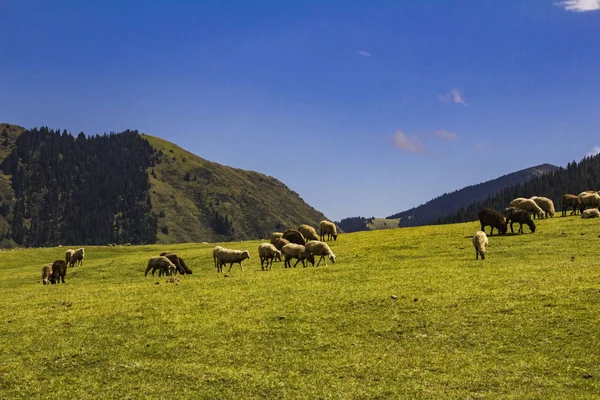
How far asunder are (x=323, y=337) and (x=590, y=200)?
51.4 meters

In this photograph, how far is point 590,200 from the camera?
55.4 metres

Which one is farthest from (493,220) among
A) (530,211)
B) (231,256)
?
(231,256)

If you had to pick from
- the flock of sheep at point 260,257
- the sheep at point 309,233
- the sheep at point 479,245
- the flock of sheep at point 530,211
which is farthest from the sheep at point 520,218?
the sheep at point 309,233

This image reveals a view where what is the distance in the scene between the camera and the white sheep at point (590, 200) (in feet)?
180

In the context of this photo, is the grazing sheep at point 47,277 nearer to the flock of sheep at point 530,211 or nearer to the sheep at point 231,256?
the sheep at point 231,256

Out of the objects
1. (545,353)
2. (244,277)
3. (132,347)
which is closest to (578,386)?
(545,353)

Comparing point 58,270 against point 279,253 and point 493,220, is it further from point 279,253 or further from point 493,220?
point 493,220

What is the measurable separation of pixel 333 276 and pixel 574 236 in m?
23.7

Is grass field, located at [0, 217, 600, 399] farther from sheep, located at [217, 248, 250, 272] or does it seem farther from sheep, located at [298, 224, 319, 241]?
sheep, located at [298, 224, 319, 241]

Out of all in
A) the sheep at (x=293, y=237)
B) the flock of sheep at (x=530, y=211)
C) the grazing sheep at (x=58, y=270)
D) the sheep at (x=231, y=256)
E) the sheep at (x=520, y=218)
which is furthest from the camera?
the sheep at (x=293, y=237)

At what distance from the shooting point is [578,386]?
12.1 meters

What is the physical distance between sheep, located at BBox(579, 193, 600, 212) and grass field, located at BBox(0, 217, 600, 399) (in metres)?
32.9

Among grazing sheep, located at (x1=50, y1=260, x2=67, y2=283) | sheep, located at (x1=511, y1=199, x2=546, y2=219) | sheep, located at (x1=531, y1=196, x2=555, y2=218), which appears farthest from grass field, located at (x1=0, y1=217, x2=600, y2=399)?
sheep, located at (x1=531, y1=196, x2=555, y2=218)

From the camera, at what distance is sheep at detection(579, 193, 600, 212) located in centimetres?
5492
